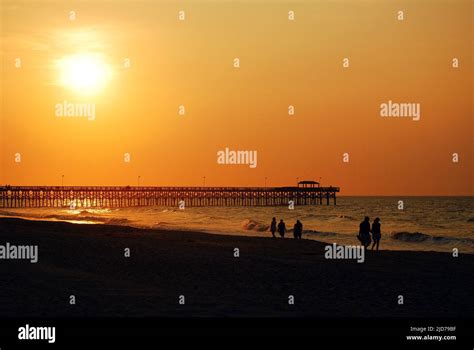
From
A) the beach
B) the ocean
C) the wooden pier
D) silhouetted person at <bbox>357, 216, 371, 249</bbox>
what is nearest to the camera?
the beach

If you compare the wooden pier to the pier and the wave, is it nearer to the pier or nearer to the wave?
the pier

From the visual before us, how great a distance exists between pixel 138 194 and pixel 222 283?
11353cm

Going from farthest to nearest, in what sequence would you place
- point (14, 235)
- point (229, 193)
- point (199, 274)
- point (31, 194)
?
point (229, 193)
point (31, 194)
point (14, 235)
point (199, 274)

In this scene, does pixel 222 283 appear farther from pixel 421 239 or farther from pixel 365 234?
pixel 421 239

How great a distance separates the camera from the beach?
44.8 feet

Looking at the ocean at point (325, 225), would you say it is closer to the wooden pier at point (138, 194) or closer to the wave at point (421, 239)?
the wave at point (421, 239)

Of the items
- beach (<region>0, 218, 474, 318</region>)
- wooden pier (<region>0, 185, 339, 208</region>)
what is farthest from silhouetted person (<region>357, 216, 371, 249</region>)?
wooden pier (<region>0, 185, 339, 208</region>)

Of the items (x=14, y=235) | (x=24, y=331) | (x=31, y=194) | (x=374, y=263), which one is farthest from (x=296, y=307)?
(x=31, y=194)

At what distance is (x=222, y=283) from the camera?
56.1ft

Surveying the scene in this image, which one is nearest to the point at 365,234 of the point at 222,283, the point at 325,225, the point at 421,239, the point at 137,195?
the point at 222,283

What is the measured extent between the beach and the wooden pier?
9646cm

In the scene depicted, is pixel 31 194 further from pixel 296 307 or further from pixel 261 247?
pixel 296 307

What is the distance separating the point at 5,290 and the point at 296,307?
19.8 ft

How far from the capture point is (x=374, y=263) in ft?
70.7
